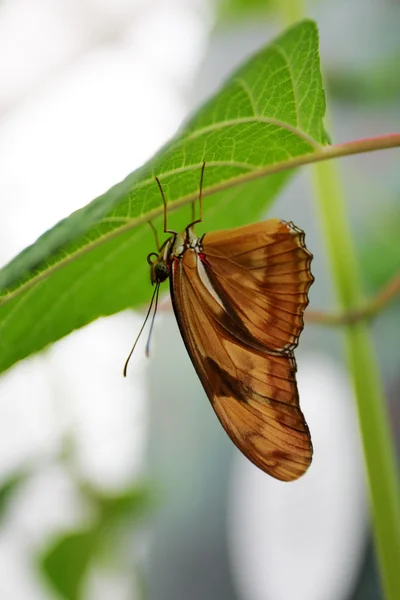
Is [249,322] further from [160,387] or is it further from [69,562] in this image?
[160,387]

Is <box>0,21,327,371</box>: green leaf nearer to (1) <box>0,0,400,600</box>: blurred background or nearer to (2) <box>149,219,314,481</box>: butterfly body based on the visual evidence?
(2) <box>149,219,314,481</box>: butterfly body

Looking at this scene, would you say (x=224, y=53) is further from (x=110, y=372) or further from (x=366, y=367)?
(x=366, y=367)

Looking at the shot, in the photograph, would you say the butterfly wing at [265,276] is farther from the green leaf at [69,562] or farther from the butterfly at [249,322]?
the green leaf at [69,562]

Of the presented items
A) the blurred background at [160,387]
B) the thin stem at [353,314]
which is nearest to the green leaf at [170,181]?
the thin stem at [353,314]

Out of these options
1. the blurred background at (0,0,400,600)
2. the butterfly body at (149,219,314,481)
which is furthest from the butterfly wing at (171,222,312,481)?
the blurred background at (0,0,400,600)

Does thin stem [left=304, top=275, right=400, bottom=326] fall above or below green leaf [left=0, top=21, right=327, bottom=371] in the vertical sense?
below

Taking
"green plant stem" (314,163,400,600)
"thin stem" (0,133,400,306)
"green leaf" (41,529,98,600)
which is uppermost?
"thin stem" (0,133,400,306)
